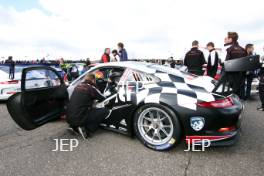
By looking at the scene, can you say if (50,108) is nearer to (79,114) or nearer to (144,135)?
(79,114)

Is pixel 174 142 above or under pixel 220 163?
above

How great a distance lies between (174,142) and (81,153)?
1183 mm

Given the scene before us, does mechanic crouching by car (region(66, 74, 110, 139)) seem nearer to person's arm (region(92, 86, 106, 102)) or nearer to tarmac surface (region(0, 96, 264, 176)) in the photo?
person's arm (region(92, 86, 106, 102))

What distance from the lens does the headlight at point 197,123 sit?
8.45 feet

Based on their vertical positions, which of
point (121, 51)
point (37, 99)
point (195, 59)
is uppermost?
point (121, 51)

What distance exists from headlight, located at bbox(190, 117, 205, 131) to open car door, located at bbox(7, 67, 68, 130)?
2.06 m

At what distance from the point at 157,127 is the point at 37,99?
1778mm

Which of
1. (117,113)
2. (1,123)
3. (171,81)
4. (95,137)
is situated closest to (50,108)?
(95,137)

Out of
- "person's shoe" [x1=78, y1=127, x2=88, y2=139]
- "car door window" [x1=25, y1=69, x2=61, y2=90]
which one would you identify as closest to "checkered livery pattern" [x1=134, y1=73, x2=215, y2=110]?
"person's shoe" [x1=78, y1=127, x2=88, y2=139]

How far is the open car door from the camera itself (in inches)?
115

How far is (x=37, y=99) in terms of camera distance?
3258 millimetres

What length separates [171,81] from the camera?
3.05m

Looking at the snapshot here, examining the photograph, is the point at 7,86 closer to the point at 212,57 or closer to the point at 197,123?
the point at 197,123

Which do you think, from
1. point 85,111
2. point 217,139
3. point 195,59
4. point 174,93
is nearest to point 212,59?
point 195,59
